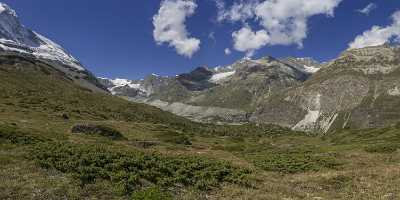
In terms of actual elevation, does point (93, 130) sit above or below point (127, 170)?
above

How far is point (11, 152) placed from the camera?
29.1 m

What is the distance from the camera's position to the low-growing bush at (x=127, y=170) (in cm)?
2442

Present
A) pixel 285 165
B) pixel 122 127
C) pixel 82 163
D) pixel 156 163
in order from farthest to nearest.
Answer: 1. pixel 122 127
2. pixel 285 165
3. pixel 156 163
4. pixel 82 163

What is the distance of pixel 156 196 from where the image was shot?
62.4 feet

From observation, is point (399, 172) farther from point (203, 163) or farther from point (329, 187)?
point (203, 163)

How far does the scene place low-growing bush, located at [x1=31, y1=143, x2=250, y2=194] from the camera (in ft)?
80.1

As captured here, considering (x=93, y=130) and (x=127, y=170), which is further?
(x=93, y=130)

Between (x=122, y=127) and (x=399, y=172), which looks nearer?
(x=399, y=172)

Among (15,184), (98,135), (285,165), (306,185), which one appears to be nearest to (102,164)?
(15,184)

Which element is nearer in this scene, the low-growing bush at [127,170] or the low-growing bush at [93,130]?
the low-growing bush at [127,170]

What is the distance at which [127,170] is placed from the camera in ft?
90.2

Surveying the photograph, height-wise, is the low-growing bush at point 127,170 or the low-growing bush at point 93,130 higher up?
the low-growing bush at point 93,130

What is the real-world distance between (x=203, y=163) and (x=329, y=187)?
35.2 ft

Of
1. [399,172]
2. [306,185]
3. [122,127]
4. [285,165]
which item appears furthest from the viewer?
[122,127]
